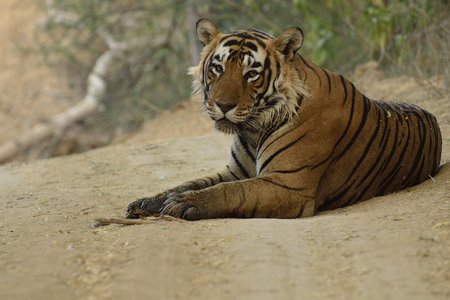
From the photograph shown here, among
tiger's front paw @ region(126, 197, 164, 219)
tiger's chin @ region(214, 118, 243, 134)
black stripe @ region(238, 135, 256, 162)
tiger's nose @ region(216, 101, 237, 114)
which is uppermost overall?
tiger's nose @ region(216, 101, 237, 114)

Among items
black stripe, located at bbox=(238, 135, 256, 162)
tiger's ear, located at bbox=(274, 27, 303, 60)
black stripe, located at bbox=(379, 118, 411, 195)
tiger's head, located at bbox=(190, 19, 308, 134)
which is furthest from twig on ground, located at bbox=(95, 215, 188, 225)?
black stripe, located at bbox=(379, 118, 411, 195)

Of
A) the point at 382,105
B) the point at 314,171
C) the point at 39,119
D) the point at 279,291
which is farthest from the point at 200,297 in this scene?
the point at 39,119

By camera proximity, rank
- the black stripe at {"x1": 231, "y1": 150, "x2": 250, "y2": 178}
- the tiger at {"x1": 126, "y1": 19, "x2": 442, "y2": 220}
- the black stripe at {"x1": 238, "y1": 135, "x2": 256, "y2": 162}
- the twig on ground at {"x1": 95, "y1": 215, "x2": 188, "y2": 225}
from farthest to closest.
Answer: the black stripe at {"x1": 231, "y1": 150, "x2": 250, "y2": 178}, the black stripe at {"x1": 238, "y1": 135, "x2": 256, "y2": 162}, the tiger at {"x1": 126, "y1": 19, "x2": 442, "y2": 220}, the twig on ground at {"x1": 95, "y1": 215, "x2": 188, "y2": 225}

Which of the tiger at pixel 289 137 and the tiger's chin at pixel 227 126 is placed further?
the tiger's chin at pixel 227 126

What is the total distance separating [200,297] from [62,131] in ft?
38.3

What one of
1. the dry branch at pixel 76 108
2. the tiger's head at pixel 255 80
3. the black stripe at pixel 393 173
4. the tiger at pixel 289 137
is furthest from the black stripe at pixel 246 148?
the dry branch at pixel 76 108

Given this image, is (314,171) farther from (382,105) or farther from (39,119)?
(39,119)

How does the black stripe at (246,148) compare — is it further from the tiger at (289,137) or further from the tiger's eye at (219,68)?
the tiger's eye at (219,68)

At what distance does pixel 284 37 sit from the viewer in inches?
138

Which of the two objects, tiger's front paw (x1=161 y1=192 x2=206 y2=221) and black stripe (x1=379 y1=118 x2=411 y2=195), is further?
black stripe (x1=379 y1=118 x2=411 y2=195)

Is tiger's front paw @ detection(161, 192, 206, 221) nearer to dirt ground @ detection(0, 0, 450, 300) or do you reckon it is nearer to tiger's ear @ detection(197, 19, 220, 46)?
dirt ground @ detection(0, 0, 450, 300)

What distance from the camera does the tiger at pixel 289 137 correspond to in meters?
3.29

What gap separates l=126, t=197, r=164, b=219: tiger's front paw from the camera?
3377 mm

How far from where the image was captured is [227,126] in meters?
3.49
